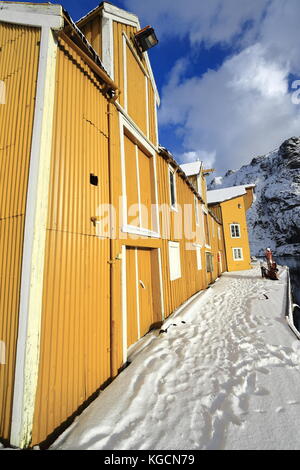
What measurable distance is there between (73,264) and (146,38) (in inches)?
292

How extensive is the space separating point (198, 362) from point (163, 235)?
3.72m

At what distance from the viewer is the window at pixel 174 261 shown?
706 cm

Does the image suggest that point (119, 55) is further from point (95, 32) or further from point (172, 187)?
point (172, 187)

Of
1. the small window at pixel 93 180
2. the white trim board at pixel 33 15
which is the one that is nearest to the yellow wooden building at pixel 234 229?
the small window at pixel 93 180

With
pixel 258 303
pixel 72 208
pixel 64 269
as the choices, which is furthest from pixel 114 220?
pixel 258 303

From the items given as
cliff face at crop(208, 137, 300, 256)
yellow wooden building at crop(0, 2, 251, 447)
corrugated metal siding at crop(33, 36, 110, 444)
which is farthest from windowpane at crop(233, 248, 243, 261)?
cliff face at crop(208, 137, 300, 256)

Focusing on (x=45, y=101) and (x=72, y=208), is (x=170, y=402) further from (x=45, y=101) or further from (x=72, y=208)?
(x=45, y=101)

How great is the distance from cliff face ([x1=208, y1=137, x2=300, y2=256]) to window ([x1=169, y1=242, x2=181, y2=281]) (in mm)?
59327

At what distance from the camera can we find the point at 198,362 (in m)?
3.88

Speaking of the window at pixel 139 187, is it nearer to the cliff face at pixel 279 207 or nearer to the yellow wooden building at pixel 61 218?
the yellow wooden building at pixel 61 218

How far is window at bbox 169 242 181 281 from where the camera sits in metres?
7.06

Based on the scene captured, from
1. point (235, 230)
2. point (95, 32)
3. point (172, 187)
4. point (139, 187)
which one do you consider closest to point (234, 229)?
point (235, 230)

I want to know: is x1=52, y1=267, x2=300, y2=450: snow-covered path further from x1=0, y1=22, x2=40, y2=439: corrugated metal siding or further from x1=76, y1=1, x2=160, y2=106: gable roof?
x1=76, y1=1, x2=160, y2=106: gable roof

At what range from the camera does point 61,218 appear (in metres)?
2.95
